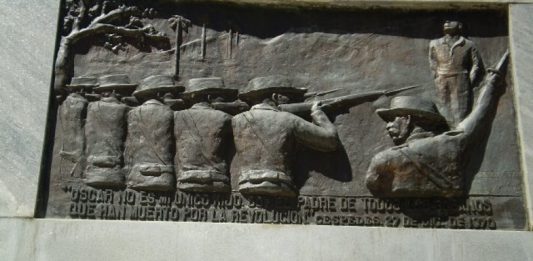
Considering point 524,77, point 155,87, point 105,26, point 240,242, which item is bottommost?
point 240,242

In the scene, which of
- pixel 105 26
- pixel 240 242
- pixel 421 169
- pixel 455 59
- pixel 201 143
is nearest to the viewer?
pixel 240 242

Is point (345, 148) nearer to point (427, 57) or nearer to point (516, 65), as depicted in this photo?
point (427, 57)

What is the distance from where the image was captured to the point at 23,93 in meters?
5.95

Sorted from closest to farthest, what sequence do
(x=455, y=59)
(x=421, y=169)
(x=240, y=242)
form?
(x=240, y=242) → (x=421, y=169) → (x=455, y=59)

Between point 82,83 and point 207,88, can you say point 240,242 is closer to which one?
point 207,88

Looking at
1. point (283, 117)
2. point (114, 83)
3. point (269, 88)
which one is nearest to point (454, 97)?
point (283, 117)

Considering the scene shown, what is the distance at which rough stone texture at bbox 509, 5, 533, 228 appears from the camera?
5777 millimetres

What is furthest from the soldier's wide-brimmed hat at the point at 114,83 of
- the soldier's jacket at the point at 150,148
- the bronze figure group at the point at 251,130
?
the soldier's jacket at the point at 150,148

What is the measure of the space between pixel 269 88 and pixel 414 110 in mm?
1313

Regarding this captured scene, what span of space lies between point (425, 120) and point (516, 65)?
102cm

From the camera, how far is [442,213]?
571cm

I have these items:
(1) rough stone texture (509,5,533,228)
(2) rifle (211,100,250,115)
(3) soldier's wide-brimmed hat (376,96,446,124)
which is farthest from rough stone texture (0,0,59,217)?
(1) rough stone texture (509,5,533,228)

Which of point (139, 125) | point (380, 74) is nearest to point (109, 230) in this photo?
point (139, 125)

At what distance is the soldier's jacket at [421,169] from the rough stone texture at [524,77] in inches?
22.1
